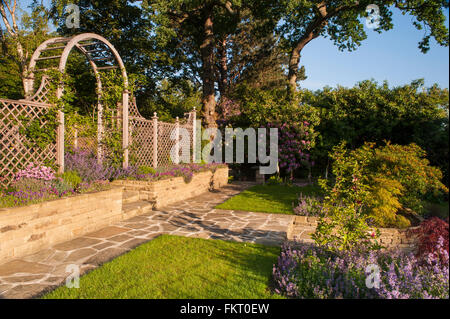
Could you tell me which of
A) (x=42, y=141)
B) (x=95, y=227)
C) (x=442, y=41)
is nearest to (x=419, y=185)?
(x=95, y=227)

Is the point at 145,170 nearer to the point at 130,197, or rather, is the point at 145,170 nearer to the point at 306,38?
the point at 130,197

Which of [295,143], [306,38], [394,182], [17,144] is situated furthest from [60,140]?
[306,38]

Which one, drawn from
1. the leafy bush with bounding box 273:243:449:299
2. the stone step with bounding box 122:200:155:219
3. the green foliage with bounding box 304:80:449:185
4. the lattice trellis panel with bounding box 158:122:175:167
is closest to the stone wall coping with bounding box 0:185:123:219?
the stone step with bounding box 122:200:155:219

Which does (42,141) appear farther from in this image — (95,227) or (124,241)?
(124,241)

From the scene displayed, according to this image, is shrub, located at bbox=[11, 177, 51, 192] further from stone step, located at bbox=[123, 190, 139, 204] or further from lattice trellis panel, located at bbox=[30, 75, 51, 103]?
stone step, located at bbox=[123, 190, 139, 204]

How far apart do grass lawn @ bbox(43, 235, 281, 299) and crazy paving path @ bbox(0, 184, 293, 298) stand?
1.10 feet

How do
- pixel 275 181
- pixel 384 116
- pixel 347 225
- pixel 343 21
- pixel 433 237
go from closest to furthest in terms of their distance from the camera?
pixel 433 237
pixel 347 225
pixel 384 116
pixel 275 181
pixel 343 21

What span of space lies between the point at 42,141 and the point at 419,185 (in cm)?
770

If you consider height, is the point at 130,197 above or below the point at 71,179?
below

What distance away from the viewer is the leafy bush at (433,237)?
272 cm

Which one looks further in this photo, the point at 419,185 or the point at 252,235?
the point at 419,185

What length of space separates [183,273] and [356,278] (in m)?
1.98

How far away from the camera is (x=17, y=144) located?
4926mm

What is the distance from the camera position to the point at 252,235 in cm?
515
